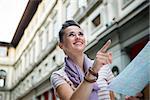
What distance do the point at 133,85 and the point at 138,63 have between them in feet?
0.38

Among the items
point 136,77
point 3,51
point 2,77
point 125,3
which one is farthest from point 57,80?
point 3,51

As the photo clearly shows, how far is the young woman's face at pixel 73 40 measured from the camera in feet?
5.96

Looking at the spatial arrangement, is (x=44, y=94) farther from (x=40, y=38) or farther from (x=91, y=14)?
→ (x=91, y=14)

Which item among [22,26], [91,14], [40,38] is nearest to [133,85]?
[91,14]

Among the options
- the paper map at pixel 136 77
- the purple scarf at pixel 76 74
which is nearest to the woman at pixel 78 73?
the purple scarf at pixel 76 74

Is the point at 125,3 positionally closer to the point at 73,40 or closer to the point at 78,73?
the point at 73,40

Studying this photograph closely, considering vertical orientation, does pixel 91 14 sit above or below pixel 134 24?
above

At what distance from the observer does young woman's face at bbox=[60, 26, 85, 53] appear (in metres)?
1.82

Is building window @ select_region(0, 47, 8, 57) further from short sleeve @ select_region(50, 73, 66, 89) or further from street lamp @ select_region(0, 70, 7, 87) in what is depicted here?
short sleeve @ select_region(50, 73, 66, 89)

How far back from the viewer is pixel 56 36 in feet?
50.3

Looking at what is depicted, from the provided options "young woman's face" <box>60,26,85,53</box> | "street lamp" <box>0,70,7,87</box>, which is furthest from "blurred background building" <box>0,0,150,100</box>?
"young woman's face" <box>60,26,85,53</box>

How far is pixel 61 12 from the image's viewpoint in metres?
15.2

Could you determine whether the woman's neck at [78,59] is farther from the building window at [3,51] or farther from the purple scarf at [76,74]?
the building window at [3,51]

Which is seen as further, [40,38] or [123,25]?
[40,38]
